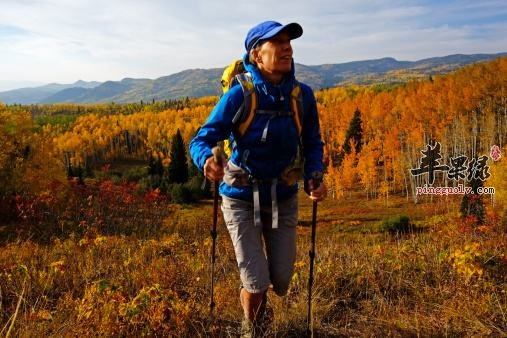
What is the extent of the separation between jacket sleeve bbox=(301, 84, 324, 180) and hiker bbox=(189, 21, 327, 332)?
0.8 inches

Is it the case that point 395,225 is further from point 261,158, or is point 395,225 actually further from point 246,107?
point 246,107

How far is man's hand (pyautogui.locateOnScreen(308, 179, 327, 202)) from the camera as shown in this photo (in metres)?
3.56

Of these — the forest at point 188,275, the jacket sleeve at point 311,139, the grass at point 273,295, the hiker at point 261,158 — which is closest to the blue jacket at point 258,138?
the hiker at point 261,158

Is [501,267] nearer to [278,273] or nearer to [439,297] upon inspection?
[439,297]

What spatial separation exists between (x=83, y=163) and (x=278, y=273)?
133823mm

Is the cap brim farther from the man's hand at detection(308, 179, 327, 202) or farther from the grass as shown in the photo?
the grass

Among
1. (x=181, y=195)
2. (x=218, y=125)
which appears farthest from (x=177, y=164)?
(x=218, y=125)

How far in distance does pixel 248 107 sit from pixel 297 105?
0.44 metres

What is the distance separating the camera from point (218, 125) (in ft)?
10.6

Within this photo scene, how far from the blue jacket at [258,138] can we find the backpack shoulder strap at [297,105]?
0.04m

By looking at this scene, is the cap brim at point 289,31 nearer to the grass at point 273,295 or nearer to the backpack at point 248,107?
the backpack at point 248,107

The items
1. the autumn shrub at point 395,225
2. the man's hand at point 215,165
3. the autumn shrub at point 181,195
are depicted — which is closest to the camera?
the man's hand at point 215,165

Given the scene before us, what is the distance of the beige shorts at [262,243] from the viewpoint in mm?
3354

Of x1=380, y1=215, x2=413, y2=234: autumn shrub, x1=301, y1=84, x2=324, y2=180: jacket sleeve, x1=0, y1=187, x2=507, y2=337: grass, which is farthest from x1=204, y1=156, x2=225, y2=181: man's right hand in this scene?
x1=380, y1=215, x2=413, y2=234: autumn shrub
